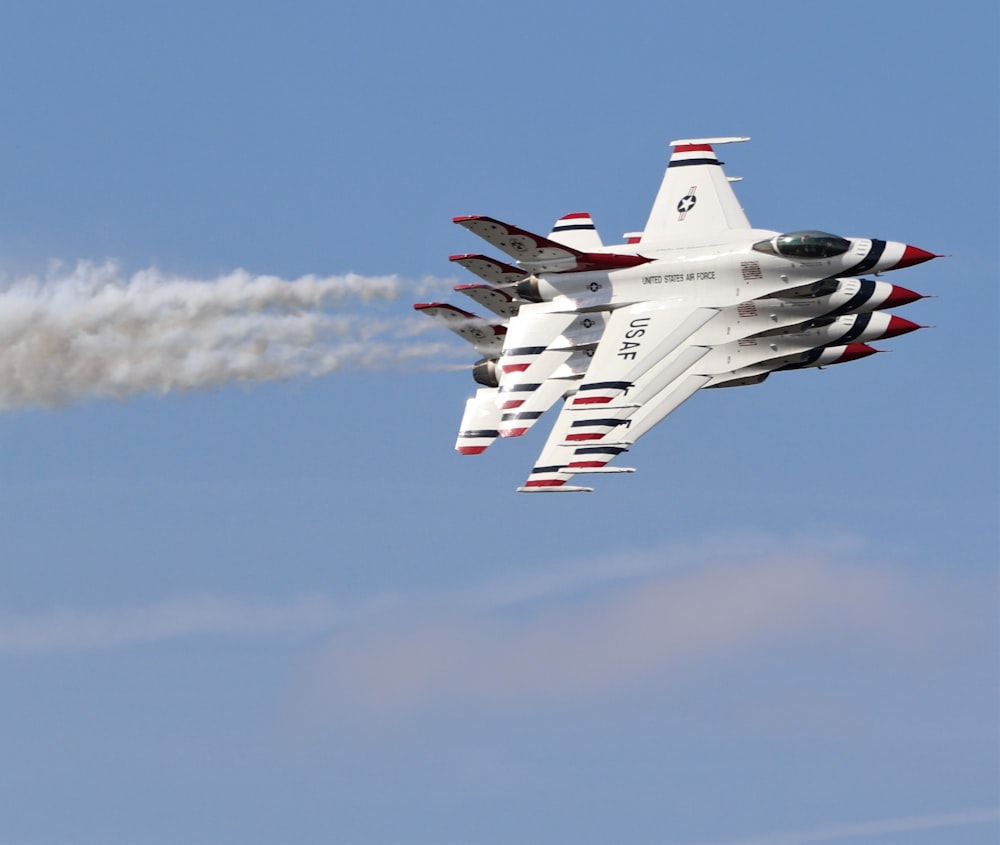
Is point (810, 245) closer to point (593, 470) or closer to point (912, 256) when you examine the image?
point (912, 256)

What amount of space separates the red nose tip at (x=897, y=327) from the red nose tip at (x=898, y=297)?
3.58 ft

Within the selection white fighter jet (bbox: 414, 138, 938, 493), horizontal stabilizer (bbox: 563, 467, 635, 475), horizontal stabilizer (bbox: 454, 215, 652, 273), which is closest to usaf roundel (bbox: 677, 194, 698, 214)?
white fighter jet (bbox: 414, 138, 938, 493)

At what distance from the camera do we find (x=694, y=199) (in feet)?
275

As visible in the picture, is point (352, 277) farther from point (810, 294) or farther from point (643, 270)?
point (810, 294)

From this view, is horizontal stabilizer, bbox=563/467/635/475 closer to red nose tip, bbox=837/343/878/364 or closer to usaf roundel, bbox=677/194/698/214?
red nose tip, bbox=837/343/878/364

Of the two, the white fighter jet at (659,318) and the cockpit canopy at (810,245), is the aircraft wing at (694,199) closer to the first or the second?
the white fighter jet at (659,318)

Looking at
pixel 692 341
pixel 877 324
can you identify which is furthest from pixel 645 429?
pixel 877 324

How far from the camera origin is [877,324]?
7994cm

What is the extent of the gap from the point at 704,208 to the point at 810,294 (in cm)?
676

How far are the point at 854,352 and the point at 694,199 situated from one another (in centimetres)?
814

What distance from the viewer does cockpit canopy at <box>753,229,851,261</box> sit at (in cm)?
7769

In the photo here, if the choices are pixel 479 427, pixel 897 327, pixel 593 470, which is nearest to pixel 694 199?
pixel 897 327

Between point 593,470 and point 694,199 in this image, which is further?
point 694,199

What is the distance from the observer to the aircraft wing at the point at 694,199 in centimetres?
8288
